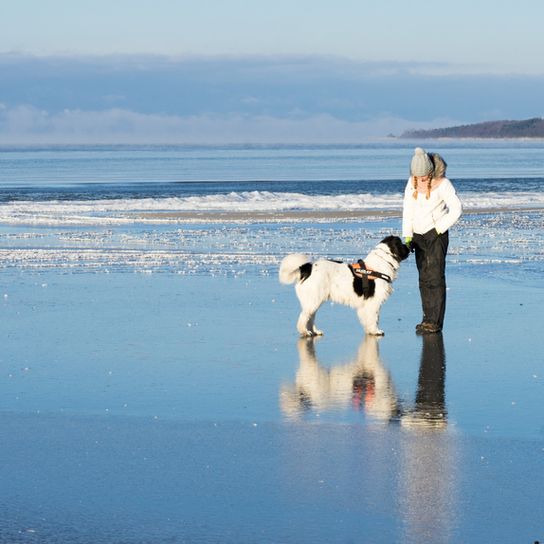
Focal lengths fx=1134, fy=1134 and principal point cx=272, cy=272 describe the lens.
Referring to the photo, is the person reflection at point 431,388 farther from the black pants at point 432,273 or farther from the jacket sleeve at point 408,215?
the jacket sleeve at point 408,215

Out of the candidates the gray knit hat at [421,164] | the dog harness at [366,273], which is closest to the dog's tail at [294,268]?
the dog harness at [366,273]

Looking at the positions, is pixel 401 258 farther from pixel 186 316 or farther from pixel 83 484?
pixel 83 484

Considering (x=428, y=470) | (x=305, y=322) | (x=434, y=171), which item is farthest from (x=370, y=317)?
(x=428, y=470)

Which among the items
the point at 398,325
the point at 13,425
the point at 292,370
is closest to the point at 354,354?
the point at 292,370

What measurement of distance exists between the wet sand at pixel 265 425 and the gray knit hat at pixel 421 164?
1396 millimetres

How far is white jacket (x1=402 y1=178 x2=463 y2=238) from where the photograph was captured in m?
10.3

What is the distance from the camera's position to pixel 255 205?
2975 cm

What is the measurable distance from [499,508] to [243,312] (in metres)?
5.86

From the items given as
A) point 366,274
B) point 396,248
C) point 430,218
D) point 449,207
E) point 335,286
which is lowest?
point 335,286

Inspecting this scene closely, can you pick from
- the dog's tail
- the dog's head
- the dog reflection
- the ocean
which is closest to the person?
the dog's head

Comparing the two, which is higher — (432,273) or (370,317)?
(432,273)

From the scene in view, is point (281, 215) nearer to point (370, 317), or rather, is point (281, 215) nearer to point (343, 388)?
point (370, 317)

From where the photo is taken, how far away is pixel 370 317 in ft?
31.8

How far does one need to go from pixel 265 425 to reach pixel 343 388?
1132mm
